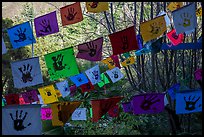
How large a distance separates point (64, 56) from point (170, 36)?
1861 mm

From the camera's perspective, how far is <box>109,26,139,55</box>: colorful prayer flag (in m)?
4.37

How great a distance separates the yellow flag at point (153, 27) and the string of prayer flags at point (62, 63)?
3.17ft

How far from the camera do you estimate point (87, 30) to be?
9.15 m

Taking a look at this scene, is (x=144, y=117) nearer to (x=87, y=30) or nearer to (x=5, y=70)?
(x=87, y=30)

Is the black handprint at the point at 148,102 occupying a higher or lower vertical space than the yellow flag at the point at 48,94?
lower

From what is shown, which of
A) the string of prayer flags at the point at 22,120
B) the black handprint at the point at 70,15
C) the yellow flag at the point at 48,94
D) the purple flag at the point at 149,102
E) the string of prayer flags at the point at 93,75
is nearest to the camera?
the string of prayer flags at the point at 22,120

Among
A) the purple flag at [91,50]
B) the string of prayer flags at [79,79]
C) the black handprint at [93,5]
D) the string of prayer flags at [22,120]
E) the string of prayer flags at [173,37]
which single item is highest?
the black handprint at [93,5]

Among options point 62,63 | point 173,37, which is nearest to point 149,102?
point 62,63

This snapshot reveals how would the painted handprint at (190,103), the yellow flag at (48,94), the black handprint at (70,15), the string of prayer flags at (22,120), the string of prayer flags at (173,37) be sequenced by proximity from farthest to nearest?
the yellow flag at (48,94)
the string of prayer flags at (173,37)
the black handprint at (70,15)
the painted handprint at (190,103)
the string of prayer flags at (22,120)

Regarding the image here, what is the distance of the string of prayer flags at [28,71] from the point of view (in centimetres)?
446

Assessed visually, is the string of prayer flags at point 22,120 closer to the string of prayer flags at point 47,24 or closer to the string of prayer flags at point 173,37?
the string of prayer flags at point 47,24

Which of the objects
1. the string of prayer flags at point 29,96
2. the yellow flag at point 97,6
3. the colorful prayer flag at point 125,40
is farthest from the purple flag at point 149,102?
the string of prayer flags at point 29,96

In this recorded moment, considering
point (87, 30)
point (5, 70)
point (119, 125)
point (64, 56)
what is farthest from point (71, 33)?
point (64, 56)

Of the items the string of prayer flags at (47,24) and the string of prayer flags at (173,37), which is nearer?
the string of prayer flags at (47,24)
